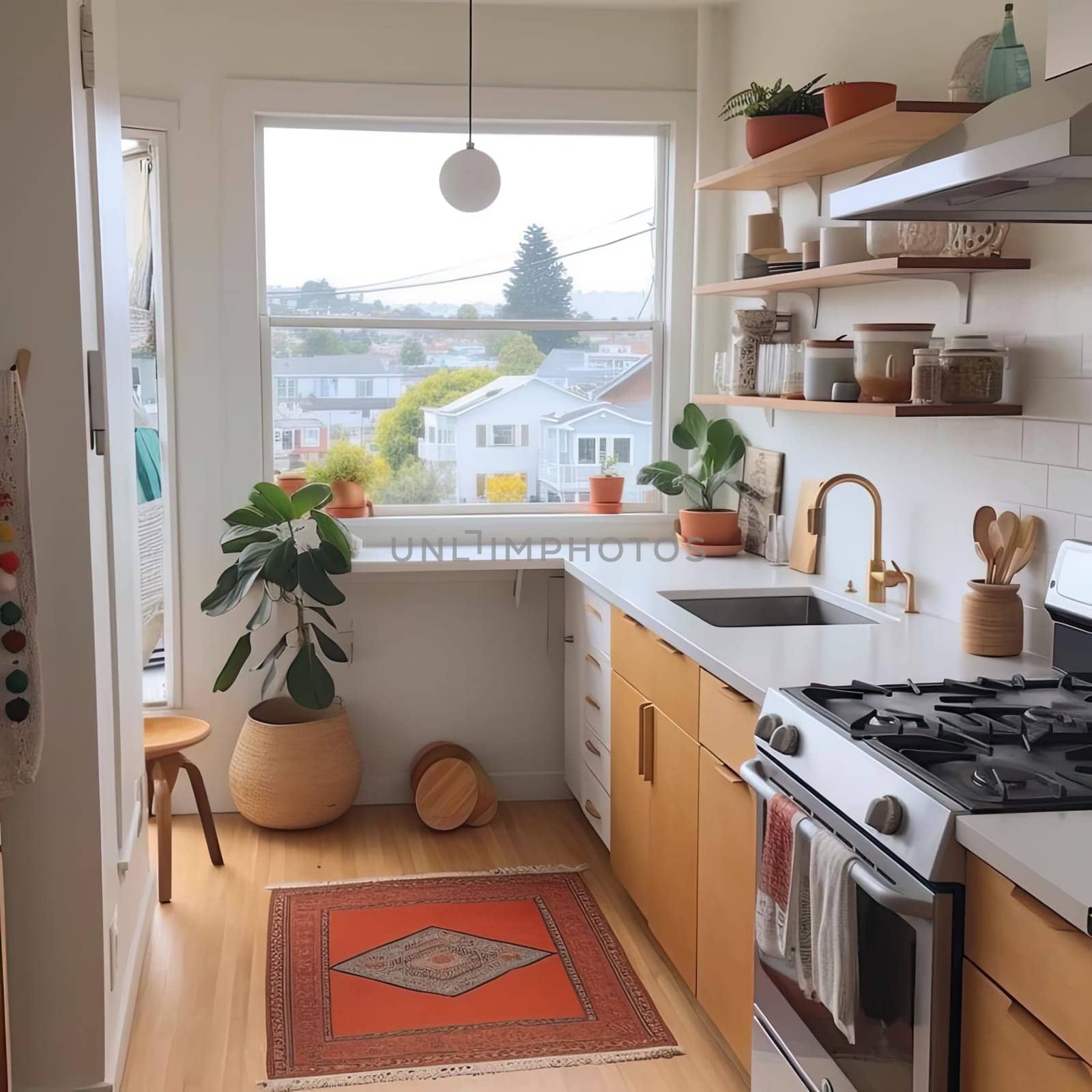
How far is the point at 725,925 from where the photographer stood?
2.63 m

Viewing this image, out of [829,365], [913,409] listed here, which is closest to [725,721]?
[913,409]

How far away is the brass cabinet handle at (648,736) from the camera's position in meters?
3.17

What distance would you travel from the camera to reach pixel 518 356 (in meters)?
4.49

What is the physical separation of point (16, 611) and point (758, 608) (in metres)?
1.93

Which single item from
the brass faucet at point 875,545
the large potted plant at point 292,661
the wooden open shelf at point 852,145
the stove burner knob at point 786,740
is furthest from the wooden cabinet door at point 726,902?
the large potted plant at point 292,661

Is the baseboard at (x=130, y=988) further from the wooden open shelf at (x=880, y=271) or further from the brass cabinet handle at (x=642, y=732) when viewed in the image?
the wooden open shelf at (x=880, y=271)

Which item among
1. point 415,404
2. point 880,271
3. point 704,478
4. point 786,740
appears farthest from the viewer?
point 415,404

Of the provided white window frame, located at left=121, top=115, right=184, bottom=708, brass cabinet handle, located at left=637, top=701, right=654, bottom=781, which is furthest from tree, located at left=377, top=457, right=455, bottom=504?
brass cabinet handle, located at left=637, top=701, right=654, bottom=781

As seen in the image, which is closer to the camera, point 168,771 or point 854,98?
point 854,98

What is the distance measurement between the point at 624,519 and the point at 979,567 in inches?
71.7

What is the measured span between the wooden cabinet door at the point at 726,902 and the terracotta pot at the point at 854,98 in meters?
1.48

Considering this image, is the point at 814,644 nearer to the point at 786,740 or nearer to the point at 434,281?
the point at 786,740

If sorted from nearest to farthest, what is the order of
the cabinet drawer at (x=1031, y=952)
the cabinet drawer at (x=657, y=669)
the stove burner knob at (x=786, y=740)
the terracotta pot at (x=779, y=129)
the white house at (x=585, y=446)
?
the cabinet drawer at (x=1031, y=952) → the stove burner knob at (x=786, y=740) → the cabinet drawer at (x=657, y=669) → the terracotta pot at (x=779, y=129) → the white house at (x=585, y=446)

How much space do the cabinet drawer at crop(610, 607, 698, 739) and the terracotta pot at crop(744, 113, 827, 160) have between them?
4.29ft
